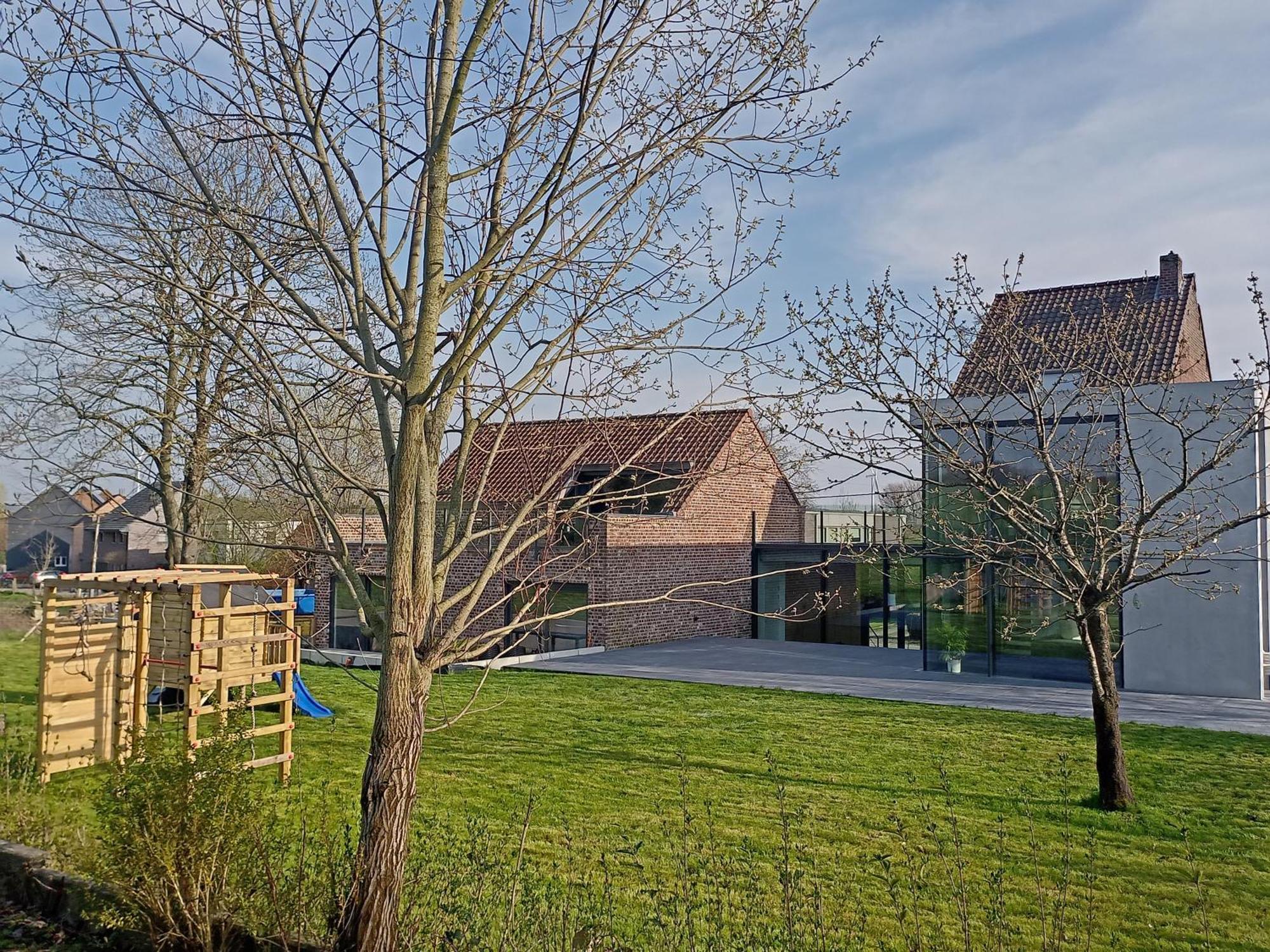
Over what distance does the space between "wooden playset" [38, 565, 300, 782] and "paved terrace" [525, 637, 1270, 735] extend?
7.62 meters

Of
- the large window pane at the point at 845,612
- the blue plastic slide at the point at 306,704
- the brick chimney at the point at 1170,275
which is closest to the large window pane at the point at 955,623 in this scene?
the large window pane at the point at 845,612

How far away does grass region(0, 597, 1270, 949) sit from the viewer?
596cm

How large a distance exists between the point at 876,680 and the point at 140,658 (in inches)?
432

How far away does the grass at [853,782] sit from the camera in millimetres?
5965

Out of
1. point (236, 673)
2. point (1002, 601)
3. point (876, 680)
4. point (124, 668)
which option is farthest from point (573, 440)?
point (1002, 601)

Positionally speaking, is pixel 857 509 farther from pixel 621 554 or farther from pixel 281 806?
pixel 281 806

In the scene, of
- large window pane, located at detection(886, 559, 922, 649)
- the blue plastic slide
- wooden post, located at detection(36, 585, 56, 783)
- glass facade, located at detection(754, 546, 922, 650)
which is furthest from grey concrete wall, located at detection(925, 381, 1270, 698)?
wooden post, located at detection(36, 585, 56, 783)

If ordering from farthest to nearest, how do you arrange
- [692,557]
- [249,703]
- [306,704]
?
[692,557], [306,704], [249,703]

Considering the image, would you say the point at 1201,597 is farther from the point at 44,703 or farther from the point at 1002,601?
the point at 44,703

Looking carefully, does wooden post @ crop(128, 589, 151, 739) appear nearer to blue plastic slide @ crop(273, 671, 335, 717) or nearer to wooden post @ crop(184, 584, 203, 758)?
wooden post @ crop(184, 584, 203, 758)

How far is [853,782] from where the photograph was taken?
8.25 m

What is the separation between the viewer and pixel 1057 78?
8438 mm

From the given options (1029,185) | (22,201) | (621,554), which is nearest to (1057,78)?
(1029,185)

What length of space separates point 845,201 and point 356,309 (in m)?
2.47
